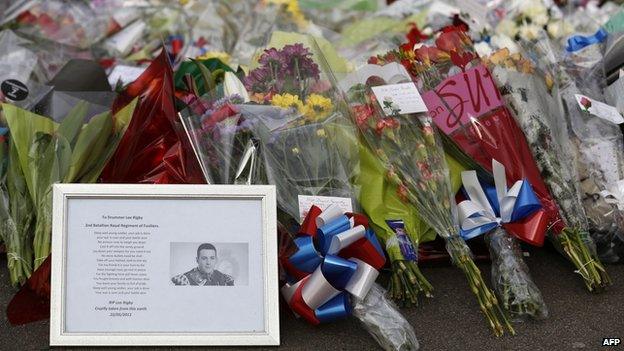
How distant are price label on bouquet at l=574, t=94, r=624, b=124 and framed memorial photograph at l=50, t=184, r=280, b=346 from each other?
1410 millimetres

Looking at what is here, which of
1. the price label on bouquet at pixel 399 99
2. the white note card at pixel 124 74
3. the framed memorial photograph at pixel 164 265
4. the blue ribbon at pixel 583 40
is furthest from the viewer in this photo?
the white note card at pixel 124 74

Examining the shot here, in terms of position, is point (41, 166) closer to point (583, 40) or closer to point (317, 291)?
point (317, 291)

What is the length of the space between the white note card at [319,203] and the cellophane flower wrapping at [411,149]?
223 millimetres

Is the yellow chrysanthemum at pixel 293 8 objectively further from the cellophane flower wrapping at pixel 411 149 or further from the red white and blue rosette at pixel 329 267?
the red white and blue rosette at pixel 329 267

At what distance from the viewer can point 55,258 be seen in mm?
2641

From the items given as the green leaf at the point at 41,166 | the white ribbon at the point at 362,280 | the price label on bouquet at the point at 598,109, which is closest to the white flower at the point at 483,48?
the price label on bouquet at the point at 598,109

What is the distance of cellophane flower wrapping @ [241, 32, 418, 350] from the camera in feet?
9.83

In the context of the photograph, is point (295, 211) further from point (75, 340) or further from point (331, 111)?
point (75, 340)

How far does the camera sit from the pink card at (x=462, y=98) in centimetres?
328

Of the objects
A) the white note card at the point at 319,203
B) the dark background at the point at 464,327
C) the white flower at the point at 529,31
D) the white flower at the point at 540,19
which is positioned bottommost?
the dark background at the point at 464,327

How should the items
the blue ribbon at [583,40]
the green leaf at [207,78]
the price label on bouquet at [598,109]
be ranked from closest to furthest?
1. the price label on bouquet at [598,109]
2. the green leaf at [207,78]
3. the blue ribbon at [583,40]

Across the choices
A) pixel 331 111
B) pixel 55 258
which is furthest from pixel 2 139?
pixel 331 111

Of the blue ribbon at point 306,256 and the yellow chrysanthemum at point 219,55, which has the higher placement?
the yellow chrysanthemum at point 219,55

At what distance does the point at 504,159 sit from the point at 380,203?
1.59 feet
